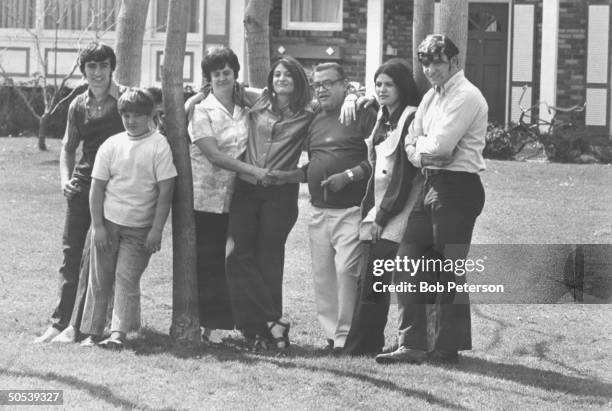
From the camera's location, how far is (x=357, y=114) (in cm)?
693

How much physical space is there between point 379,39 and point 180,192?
13653 millimetres

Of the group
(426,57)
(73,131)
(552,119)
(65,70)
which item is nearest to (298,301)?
(73,131)

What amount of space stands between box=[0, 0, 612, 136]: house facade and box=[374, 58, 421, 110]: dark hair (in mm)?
13643

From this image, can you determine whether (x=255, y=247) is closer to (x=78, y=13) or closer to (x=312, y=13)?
(x=312, y=13)

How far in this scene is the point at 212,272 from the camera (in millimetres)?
7340

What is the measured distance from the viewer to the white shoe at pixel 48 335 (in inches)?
282

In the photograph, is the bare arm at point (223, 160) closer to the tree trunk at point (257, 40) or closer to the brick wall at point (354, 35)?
the tree trunk at point (257, 40)

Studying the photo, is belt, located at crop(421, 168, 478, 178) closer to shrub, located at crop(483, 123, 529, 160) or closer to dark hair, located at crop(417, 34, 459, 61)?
dark hair, located at crop(417, 34, 459, 61)

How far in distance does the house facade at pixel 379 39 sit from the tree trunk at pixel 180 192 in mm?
13206

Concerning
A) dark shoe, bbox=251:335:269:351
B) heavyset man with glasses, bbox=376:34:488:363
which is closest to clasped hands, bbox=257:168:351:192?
heavyset man with glasses, bbox=376:34:488:363

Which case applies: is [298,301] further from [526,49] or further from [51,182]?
[526,49]

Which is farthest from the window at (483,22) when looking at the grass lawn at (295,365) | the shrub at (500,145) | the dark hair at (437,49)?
the dark hair at (437,49)

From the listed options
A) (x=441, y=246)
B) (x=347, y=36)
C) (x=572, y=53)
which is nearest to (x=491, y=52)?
(x=572, y=53)

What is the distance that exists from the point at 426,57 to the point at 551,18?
1438 centimetres
